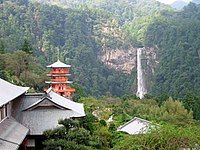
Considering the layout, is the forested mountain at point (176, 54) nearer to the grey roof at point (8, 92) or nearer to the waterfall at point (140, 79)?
the waterfall at point (140, 79)

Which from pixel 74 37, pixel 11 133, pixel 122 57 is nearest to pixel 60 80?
pixel 11 133

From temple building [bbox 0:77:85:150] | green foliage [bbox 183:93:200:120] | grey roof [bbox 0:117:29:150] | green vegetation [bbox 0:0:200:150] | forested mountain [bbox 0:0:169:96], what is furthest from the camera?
forested mountain [bbox 0:0:169:96]

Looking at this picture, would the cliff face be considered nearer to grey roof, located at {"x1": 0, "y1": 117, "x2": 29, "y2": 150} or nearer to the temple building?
the temple building

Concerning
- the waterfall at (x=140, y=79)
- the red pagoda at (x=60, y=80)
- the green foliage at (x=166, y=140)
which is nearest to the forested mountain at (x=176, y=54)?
the waterfall at (x=140, y=79)

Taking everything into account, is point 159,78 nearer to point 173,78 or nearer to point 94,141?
point 173,78

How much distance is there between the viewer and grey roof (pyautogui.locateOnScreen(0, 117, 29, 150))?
15.0m

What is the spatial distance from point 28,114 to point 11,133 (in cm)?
360

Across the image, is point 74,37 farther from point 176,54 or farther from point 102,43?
point 176,54

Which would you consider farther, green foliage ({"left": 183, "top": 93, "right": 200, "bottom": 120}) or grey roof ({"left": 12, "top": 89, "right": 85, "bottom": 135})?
green foliage ({"left": 183, "top": 93, "right": 200, "bottom": 120})

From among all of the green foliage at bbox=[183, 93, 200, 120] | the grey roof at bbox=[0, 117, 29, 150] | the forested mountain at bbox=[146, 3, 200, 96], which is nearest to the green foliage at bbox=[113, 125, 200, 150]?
the grey roof at bbox=[0, 117, 29, 150]

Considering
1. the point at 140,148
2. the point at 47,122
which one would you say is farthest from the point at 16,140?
the point at 140,148

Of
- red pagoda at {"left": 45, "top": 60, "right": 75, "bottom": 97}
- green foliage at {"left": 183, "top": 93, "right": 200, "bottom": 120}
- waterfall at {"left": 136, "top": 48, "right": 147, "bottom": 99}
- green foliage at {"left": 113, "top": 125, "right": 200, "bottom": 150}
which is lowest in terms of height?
waterfall at {"left": 136, "top": 48, "right": 147, "bottom": 99}

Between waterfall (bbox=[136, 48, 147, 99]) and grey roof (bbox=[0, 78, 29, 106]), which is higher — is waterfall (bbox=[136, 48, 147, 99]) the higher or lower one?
the lower one

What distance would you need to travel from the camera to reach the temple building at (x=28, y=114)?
1792 cm
